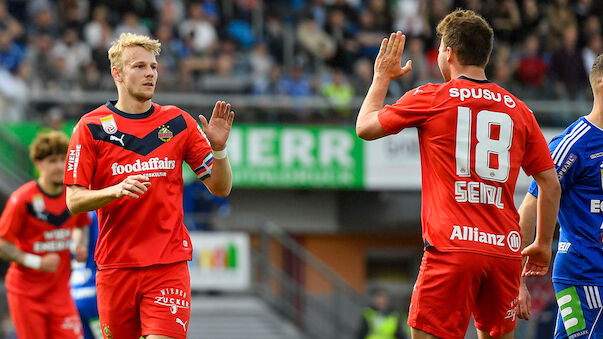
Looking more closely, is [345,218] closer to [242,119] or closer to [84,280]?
[242,119]

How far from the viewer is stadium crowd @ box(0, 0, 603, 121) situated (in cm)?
1767

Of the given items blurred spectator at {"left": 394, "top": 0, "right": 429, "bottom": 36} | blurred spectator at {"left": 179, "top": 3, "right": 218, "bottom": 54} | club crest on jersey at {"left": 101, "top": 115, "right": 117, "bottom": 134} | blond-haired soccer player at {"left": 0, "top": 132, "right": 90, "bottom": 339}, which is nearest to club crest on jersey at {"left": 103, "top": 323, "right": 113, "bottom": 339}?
club crest on jersey at {"left": 101, "top": 115, "right": 117, "bottom": 134}

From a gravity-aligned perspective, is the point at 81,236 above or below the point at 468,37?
below

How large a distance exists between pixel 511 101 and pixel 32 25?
48.2 ft

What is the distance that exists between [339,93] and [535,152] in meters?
13.1

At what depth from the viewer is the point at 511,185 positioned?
5727mm

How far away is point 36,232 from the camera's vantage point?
8852 millimetres

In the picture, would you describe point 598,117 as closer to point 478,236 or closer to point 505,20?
point 478,236

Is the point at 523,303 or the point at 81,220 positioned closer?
the point at 523,303

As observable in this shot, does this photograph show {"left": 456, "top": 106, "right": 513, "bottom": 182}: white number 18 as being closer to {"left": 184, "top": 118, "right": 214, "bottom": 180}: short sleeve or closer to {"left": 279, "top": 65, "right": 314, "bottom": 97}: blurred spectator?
{"left": 184, "top": 118, "right": 214, "bottom": 180}: short sleeve

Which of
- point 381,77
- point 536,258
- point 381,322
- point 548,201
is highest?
point 381,77

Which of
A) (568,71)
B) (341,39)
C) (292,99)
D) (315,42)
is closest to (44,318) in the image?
(292,99)

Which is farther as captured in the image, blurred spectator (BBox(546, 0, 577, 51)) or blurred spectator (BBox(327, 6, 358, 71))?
blurred spectator (BBox(546, 0, 577, 51))

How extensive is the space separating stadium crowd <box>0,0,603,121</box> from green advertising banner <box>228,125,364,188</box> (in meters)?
0.68
